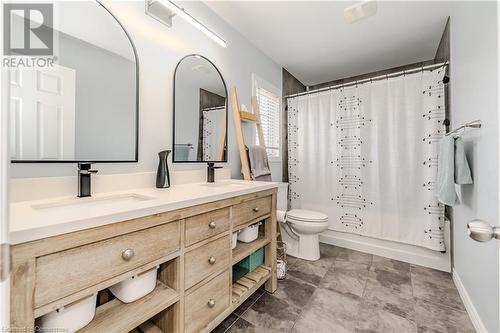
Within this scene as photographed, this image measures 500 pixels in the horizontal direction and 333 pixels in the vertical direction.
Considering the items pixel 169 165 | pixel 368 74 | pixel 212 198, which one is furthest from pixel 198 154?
pixel 368 74

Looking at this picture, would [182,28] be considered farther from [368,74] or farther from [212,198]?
[368,74]

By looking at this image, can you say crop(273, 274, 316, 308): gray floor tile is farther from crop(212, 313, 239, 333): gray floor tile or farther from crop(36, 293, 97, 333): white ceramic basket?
crop(36, 293, 97, 333): white ceramic basket

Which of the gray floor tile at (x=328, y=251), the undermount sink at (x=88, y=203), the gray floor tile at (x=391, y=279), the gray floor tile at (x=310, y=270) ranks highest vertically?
the undermount sink at (x=88, y=203)

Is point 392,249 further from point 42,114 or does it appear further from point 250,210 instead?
point 42,114

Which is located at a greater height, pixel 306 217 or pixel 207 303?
pixel 306 217

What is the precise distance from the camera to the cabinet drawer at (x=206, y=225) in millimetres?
1018

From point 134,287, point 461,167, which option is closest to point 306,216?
point 461,167

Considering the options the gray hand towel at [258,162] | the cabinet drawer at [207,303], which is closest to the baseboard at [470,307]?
the cabinet drawer at [207,303]

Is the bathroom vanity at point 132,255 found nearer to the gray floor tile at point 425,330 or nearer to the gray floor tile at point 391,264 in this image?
the gray floor tile at point 425,330

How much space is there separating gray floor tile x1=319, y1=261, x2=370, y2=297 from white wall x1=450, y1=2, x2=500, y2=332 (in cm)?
67

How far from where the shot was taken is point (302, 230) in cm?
218

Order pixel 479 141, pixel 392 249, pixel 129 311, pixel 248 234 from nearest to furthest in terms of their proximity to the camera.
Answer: pixel 129 311 → pixel 479 141 → pixel 248 234 → pixel 392 249

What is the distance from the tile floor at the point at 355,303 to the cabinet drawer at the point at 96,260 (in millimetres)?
803

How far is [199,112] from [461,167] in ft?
6.10
